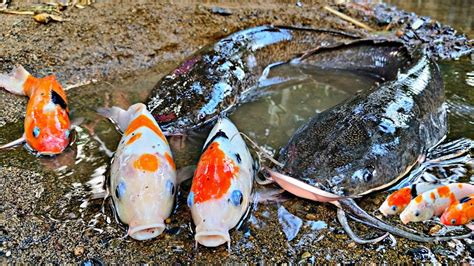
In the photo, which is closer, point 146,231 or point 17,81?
point 146,231

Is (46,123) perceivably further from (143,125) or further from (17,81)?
(17,81)

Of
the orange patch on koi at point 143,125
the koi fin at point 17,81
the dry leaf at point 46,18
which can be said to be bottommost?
the koi fin at point 17,81

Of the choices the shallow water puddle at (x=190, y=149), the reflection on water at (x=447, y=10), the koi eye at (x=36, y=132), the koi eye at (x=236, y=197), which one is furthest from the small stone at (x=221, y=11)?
the koi eye at (x=236, y=197)

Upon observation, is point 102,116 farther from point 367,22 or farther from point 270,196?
point 367,22

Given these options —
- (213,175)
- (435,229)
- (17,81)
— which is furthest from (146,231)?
(17,81)

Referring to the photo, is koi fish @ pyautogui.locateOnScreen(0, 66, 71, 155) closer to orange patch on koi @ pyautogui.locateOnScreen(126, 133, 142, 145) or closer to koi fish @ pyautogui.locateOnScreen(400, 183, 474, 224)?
orange patch on koi @ pyautogui.locateOnScreen(126, 133, 142, 145)

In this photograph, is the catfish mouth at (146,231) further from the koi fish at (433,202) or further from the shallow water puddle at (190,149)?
the koi fish at (433,202)

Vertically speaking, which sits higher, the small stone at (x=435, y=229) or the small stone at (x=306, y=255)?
the small stone at (x=435, y=229)
